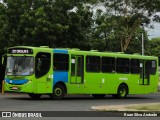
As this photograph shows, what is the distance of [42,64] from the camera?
27375 mm

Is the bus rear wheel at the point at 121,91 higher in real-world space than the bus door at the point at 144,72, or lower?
lower

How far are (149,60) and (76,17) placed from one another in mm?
7391

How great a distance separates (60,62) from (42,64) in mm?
1295

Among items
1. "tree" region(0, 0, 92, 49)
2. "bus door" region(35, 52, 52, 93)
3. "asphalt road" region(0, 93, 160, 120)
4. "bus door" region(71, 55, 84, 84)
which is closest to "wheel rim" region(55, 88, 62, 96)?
"asphalt road" region(0, 93, 160, 120)

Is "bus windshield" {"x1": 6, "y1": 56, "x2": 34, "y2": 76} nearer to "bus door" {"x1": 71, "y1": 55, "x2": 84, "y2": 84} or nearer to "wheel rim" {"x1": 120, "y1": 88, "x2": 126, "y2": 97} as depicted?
"bus door" {"x1": 71, "y1": 55, "x2": 84, "y2": 84}

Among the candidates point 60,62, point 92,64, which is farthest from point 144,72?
point 60,62

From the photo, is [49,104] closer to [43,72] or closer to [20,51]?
[43,72]

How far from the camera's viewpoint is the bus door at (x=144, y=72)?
33481 millimetres

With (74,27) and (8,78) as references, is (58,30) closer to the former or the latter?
(74,27)

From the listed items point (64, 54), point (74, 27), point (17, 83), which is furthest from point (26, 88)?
point (74, 27)

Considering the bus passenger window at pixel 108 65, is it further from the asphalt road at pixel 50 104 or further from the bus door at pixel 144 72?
the asphalt road at pixel 50 104

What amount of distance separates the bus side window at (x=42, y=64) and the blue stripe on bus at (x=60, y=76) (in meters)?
0.67

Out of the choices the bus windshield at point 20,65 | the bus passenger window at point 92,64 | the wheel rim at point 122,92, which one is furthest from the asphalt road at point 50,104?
the wheel rim at point 122,92

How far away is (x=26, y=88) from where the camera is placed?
88.1ft
